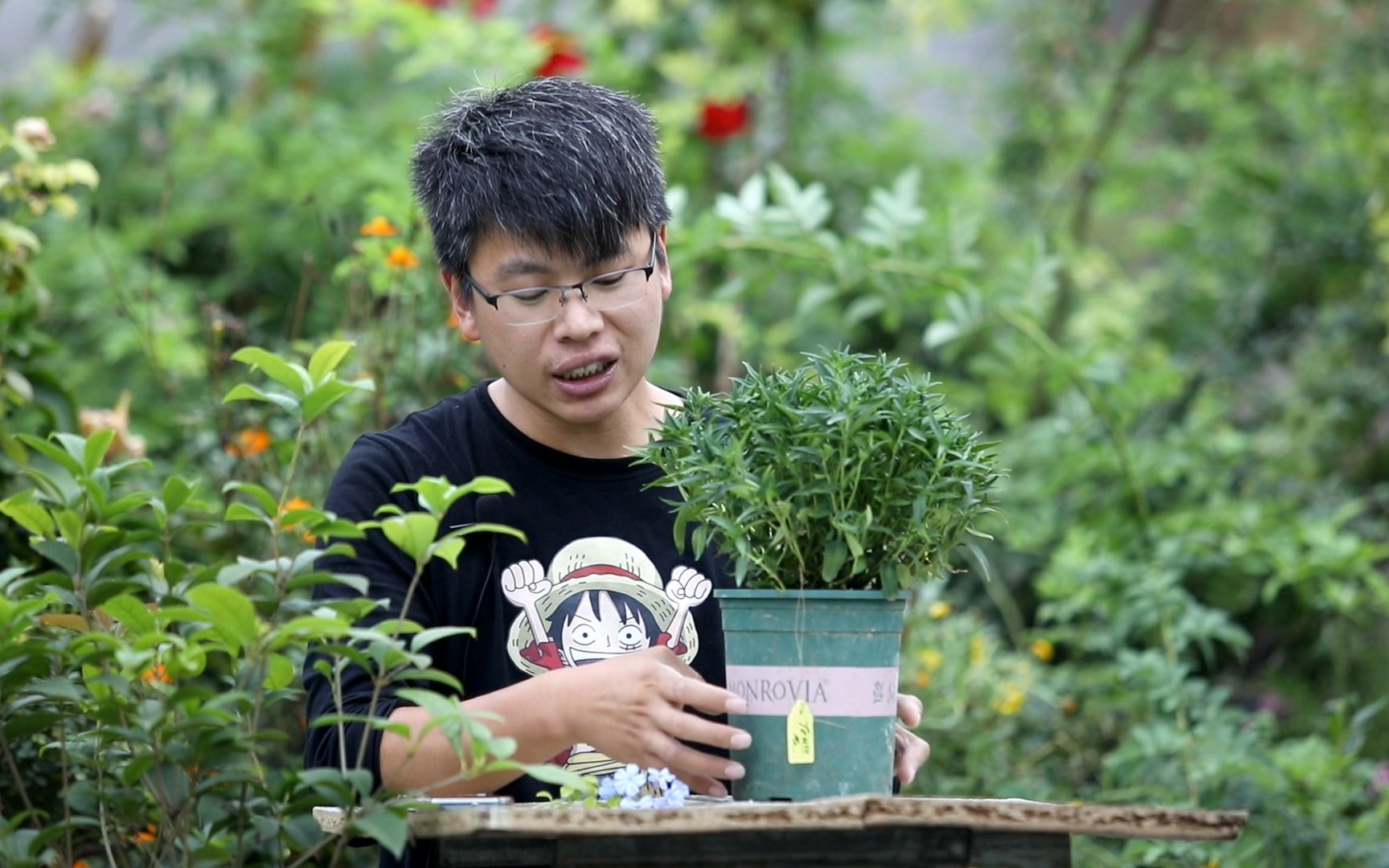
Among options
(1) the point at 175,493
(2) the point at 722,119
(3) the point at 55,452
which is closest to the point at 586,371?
(1) the point at 175,493

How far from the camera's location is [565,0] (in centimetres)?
621

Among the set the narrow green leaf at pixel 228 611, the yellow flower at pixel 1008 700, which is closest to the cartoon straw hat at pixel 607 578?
the narrow green leaf at pixel 228 611

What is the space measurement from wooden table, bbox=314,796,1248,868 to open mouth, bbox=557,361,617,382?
2.21 ft

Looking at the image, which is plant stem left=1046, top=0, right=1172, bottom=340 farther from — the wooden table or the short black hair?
the wooden table

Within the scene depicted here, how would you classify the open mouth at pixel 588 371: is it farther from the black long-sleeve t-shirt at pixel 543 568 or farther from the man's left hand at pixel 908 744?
the man's left hand at pixel 908 744

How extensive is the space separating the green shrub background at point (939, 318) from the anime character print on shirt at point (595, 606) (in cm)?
19

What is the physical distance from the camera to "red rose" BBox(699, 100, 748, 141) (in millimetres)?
5098

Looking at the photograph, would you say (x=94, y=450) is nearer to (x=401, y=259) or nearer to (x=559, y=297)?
(x=559, y=297)

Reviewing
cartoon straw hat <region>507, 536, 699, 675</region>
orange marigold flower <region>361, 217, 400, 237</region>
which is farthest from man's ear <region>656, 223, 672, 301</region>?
orange marigold flower <region>361, 217, 400, 237</region>

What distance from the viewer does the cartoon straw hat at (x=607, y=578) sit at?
212 cm

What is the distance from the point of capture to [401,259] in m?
3.22

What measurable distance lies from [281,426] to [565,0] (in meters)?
3.23

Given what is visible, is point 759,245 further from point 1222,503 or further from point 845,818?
point 845,818

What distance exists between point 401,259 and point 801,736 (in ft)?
6.08
